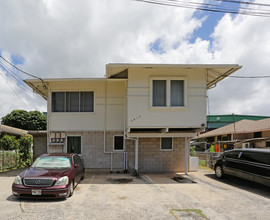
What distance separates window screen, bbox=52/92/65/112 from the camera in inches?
454

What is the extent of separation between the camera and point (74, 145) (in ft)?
37.3

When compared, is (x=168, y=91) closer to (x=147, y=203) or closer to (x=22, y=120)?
(x=147, y=203)

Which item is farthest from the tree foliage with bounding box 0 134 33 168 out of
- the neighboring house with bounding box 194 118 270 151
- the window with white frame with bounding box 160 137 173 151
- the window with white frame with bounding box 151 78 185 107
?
the neighboring house with bounding box 194 118 270 151

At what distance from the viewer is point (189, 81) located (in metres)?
9.66

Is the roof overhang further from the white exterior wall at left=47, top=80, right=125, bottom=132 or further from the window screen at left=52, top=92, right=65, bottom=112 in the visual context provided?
the window screen at left=52, top=92, right=65, bottom=112

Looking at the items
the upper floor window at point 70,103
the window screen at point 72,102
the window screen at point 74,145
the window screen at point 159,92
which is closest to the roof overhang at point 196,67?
the window screen at point 159,92

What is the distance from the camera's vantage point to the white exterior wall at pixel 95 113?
11352mm

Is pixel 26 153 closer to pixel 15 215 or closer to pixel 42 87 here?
pixel 42 87

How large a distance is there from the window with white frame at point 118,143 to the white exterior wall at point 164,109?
7.86 feet

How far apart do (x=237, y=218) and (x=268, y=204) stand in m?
1.85

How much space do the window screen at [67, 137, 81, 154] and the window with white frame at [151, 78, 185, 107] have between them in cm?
489

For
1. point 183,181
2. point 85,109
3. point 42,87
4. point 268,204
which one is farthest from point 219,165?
point 42,87

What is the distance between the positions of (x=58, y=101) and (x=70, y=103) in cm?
69

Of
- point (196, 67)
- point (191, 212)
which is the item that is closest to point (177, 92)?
point (196, 67)
